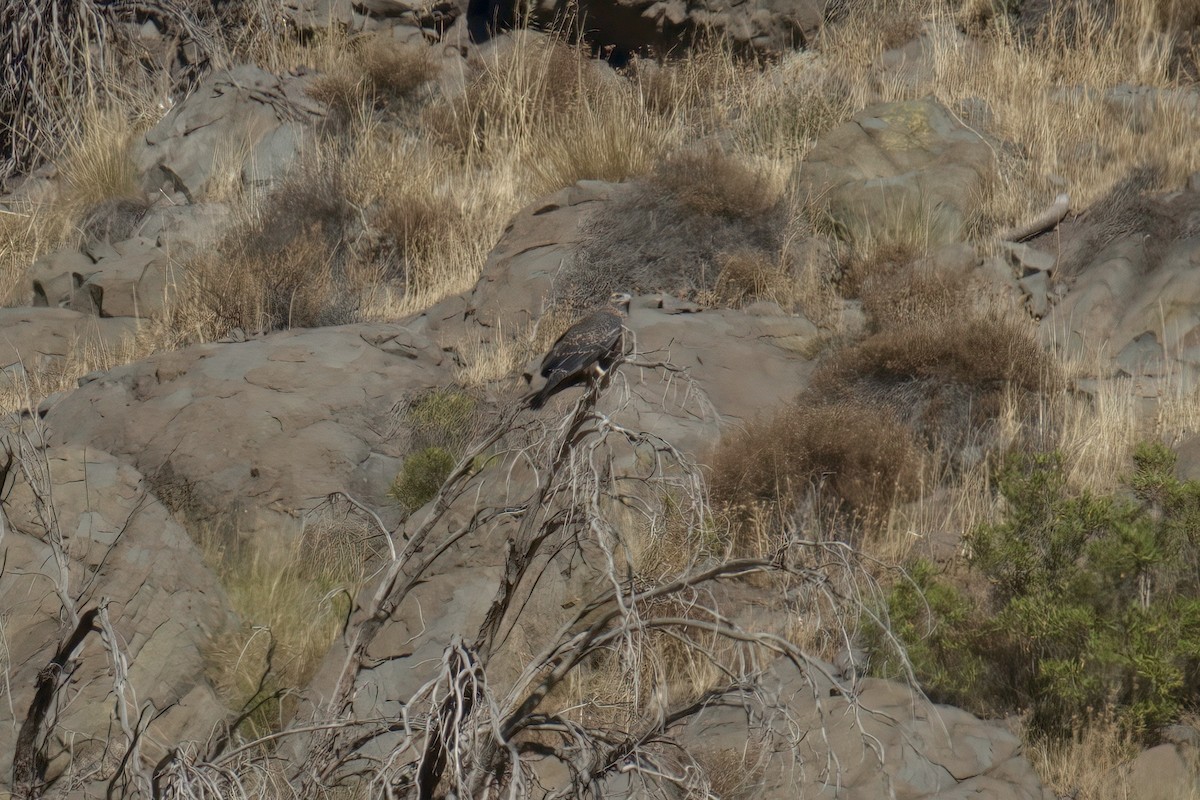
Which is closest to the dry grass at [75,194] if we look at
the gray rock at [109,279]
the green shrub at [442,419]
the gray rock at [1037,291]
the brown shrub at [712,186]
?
the gray rock at [109,279]

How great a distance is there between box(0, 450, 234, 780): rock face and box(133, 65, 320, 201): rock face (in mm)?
5652

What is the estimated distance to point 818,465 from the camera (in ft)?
22.6

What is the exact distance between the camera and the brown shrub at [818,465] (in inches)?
265

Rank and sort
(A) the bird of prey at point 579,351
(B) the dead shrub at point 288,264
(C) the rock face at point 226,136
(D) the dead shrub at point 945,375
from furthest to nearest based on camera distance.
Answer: (C) the rock face at point 226,136, (B) the dead shrub at point 288,264, (D) the dead shrub at point 945,375, (A) the bird of prey at point 579,351

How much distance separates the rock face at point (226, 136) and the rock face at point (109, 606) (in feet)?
18.5

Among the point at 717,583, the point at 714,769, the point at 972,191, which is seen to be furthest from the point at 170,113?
the point at 714,769

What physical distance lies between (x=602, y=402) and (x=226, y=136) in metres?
6.84

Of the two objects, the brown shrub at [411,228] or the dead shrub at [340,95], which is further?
the dead shrub at [340,95]

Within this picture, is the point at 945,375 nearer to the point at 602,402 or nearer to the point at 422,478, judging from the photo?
the point at 602,402

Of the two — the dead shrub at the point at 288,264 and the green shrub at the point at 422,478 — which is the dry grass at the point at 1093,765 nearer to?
the green shrub at the point at 422,478

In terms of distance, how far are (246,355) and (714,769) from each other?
15.0ft

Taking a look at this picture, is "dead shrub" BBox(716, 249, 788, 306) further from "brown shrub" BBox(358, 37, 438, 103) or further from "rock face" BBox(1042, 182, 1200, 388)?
"brown shrub" BBox(358, 37, 438, 103)

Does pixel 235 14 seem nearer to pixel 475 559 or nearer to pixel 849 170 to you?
pixel 849 170

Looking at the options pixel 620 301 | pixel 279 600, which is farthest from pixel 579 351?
pixel 279 600
